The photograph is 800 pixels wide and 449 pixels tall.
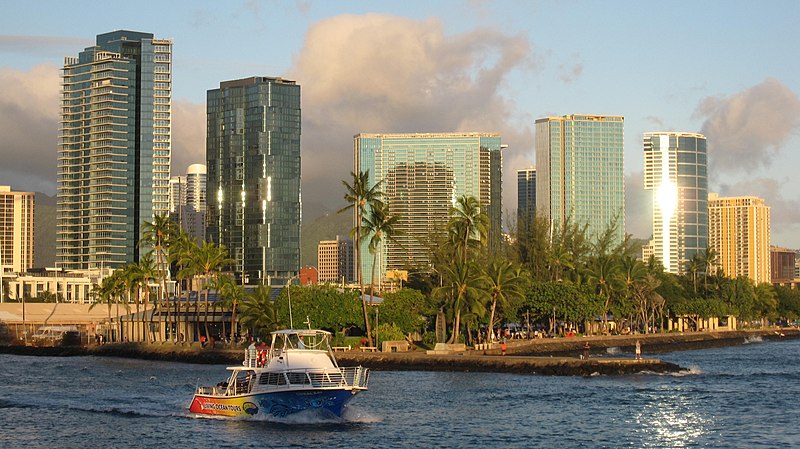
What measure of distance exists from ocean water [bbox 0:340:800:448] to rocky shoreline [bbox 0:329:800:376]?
399 centimetres

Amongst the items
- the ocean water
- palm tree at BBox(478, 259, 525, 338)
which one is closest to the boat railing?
the ocean water

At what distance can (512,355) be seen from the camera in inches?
4695

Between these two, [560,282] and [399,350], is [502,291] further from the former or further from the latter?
[560,282]

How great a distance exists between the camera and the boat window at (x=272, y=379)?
215 feet

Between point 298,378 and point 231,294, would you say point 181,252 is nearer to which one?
point 231,294

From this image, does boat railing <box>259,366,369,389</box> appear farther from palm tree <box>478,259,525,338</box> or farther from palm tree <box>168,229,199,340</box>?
palm tree <box>168,229,199,340</box>

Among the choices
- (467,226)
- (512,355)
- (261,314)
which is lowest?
(512,355)

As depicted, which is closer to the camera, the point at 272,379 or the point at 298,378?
the point at 298,378

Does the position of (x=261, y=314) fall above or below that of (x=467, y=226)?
below

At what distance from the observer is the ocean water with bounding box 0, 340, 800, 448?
62344 mm

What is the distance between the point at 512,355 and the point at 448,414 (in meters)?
47.0

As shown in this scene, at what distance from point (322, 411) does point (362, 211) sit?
213 ft

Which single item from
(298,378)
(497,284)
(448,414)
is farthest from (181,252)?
(298,378)

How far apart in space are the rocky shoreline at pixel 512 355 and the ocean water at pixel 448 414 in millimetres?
3993
